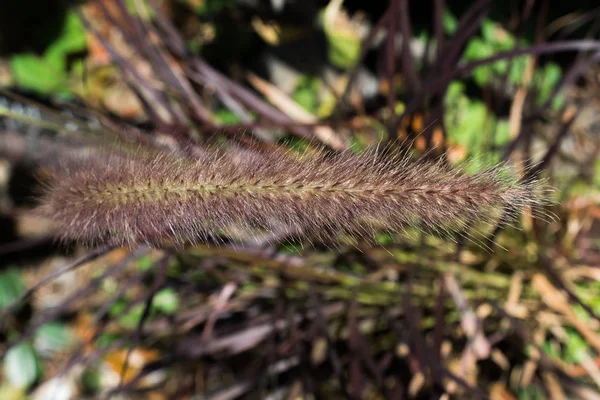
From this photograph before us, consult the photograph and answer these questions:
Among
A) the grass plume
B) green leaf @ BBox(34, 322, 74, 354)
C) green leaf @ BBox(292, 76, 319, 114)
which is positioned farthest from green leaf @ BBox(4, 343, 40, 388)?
the grass plume

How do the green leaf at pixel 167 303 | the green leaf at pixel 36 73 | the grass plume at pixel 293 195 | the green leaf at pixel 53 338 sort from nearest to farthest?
the grass plume at pixel 293 195 < the green leaf at pixel 167 303 < the green leaf at pixel 36 73 < the green leaf at pixel 53 338

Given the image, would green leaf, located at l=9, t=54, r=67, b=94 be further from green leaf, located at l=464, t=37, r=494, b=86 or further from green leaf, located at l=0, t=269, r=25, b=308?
green leaf, located at l=464, t=37, r=494, b=86

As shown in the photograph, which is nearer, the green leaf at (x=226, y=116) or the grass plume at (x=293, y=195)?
the grass plume at (x=293, y=195)

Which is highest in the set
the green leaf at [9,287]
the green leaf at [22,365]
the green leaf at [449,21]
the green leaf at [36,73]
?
the green leaf at [449,21]

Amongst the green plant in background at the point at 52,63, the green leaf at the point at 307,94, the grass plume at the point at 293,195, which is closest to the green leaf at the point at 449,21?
the green leaf at the point at 307,94

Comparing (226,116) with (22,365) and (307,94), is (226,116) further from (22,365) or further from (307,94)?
(22,365)

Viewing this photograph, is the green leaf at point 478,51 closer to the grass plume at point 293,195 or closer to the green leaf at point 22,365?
the grass plume at point 293,195

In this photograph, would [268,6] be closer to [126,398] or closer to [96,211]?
[96,211]
